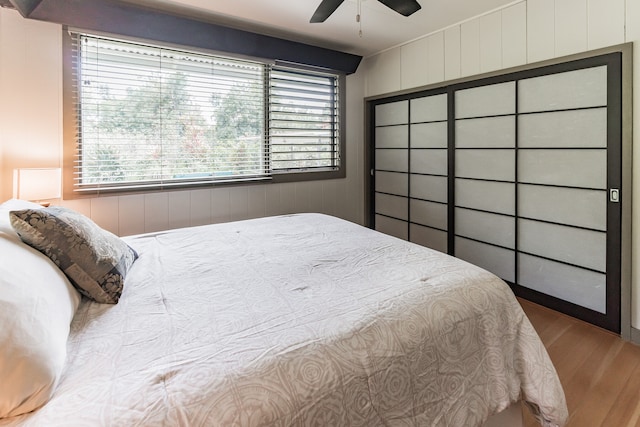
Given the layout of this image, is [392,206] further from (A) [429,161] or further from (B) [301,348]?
(B) [301,348]

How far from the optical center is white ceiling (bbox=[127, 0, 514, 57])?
271 centimetres

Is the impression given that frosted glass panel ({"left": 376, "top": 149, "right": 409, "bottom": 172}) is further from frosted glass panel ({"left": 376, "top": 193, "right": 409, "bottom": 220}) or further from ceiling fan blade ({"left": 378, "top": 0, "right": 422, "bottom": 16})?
ceiling fan blade ({"left": 378, "top": 0, "right": 422, "bottom": 16})

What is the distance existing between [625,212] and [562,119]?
77 centimetres

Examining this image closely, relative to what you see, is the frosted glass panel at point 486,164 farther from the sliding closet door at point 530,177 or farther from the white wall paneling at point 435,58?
the white wall paneling at point 435,58

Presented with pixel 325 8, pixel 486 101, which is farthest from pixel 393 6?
pixel 486 101

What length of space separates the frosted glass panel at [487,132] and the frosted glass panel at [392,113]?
0.68 m

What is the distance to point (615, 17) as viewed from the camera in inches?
87.6

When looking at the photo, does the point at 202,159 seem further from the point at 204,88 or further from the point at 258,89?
the point at 258,89

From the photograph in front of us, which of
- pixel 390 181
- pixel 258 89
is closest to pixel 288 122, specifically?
pixel 258 89

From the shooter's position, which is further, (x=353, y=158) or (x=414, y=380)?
(x=353, y=158)

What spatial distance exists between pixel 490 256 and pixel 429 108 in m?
1.56

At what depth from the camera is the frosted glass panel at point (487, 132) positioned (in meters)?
2.87

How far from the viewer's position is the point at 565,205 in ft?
8.43

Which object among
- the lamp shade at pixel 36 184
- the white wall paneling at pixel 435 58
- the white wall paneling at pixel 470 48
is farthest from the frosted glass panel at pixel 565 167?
the lamp shade at pixel 36 184
